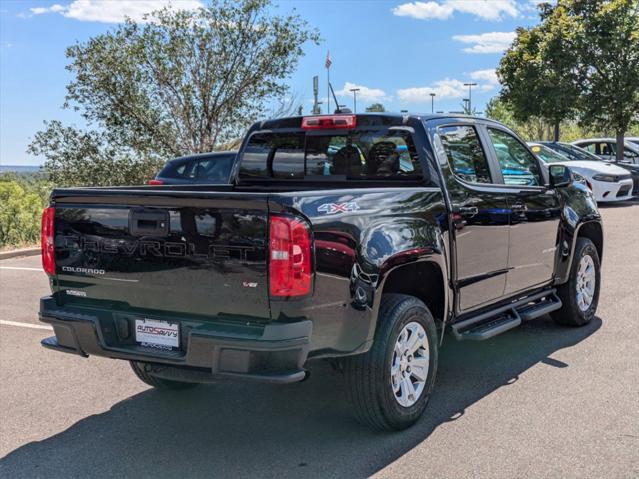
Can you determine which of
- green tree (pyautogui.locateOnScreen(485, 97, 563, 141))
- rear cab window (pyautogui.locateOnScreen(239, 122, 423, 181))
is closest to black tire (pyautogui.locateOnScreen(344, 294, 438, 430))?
rear cab window (pyautogui.locateOnScreen(239, 122, 423, 181))

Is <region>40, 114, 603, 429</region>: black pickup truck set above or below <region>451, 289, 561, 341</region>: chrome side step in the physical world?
above

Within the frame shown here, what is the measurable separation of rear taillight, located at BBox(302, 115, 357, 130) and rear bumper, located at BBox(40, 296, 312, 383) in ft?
6.35

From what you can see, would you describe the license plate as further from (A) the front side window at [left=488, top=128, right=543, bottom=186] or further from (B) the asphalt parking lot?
(A) the front side window at [left=488, top=128, right=543, bottom=186]

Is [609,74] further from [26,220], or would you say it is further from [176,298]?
[176,298]

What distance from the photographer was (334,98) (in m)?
5.57

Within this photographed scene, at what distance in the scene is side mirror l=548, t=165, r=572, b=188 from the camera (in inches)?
233

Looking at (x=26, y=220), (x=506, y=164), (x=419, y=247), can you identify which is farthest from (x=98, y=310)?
(x=26, y=220)

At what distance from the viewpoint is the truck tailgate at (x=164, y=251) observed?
11.3ft

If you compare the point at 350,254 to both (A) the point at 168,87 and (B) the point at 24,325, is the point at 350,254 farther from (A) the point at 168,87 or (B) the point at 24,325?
(A) the point at 168,87

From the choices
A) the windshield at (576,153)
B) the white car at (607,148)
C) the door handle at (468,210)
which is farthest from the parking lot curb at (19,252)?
the white car at (607,148)

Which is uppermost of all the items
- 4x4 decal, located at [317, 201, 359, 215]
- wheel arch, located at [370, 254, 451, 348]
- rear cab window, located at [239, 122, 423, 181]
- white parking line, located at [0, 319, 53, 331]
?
rear cab window, located at [239, 122, 423, 181]

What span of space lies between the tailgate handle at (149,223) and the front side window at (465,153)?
6.83 ft

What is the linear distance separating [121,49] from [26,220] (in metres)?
7.26

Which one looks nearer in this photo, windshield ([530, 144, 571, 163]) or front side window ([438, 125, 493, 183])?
front side window ([438, 125, 493, 183])
